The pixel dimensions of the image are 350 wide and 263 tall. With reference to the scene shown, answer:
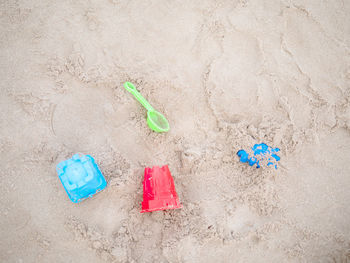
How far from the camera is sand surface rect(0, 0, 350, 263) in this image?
1486 millimetres

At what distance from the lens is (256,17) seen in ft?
6.72

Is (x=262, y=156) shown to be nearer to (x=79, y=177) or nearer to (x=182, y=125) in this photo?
(x=182, y=125)

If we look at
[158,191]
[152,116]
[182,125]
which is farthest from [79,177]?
[182,125]

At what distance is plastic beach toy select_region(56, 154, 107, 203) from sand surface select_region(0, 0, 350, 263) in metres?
0.07

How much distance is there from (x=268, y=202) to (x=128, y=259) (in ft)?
2.91

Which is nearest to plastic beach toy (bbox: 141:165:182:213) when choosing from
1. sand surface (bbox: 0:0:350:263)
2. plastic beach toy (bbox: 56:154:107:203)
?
sand surface (bbox: 0:0:350:263)

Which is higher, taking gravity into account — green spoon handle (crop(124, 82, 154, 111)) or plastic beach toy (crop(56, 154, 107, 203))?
green spoon handle (crop(124, 82, 154, 111))

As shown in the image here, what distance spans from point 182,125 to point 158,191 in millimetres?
521

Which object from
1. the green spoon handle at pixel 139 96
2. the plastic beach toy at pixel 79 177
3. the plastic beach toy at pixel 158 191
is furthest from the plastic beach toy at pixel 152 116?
the plastic beach toy at pixel 79 177

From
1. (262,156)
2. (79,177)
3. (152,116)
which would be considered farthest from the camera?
(152,116)

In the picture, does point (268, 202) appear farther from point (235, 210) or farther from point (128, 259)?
point (128, 259)

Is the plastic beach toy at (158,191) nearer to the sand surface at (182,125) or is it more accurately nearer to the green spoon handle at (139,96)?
the sand surface at (182,125)

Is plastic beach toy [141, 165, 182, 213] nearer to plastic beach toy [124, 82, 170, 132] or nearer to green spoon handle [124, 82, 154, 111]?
Result: plastic beach toy [124, 82, 170, 132]

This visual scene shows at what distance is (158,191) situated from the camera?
58.9 inches
